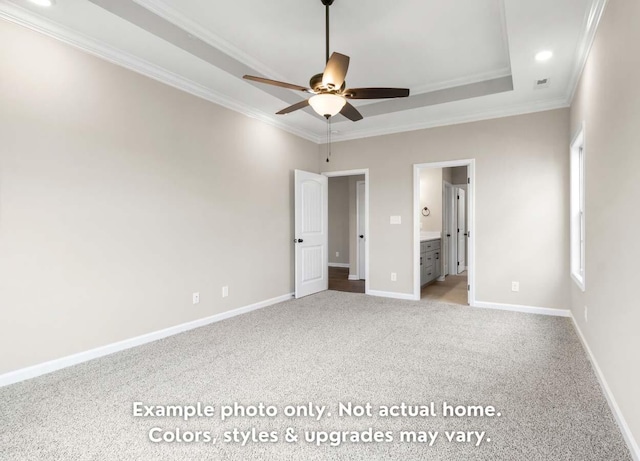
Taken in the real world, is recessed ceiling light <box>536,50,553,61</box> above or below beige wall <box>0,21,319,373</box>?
above

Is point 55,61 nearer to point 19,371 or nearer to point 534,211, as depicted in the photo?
point 19,371

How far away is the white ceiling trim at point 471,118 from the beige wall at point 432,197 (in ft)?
6.31

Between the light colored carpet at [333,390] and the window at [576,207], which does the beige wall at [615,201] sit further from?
the window at [576,207]

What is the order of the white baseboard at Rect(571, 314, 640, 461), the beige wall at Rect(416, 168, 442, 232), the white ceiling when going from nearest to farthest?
1. the white baseboard at Rect(571, 314, 640, 461)
2. the white ceiling
3. the beige wall at Rect(416, 168, 442, 232)

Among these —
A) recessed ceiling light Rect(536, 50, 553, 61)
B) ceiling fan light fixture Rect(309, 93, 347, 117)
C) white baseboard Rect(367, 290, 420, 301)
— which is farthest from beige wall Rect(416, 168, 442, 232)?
ceiling fan light fixture Rect(309, 93, 347, 117)

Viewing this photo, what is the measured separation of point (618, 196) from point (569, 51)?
172 centimetres

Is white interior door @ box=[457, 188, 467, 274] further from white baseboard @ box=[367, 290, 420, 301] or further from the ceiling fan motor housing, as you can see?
the ceiling fan motor housing

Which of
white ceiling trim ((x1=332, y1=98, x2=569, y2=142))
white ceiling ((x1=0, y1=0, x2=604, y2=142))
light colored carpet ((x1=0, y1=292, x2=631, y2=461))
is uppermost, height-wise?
white ceiling ((x1=0, y1=0, x2=604, y2=142))

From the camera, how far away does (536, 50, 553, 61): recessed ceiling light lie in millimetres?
3000

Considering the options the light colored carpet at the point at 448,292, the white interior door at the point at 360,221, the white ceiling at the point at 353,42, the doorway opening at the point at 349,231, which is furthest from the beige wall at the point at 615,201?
the white interior door at the point at 360,221

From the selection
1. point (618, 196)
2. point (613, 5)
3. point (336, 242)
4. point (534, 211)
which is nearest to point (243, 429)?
point (618, 196)

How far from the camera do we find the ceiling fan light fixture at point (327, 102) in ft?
8.45

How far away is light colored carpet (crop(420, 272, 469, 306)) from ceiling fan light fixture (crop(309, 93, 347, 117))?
137 inches

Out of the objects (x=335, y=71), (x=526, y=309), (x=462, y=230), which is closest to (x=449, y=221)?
(x=462, y=230)
